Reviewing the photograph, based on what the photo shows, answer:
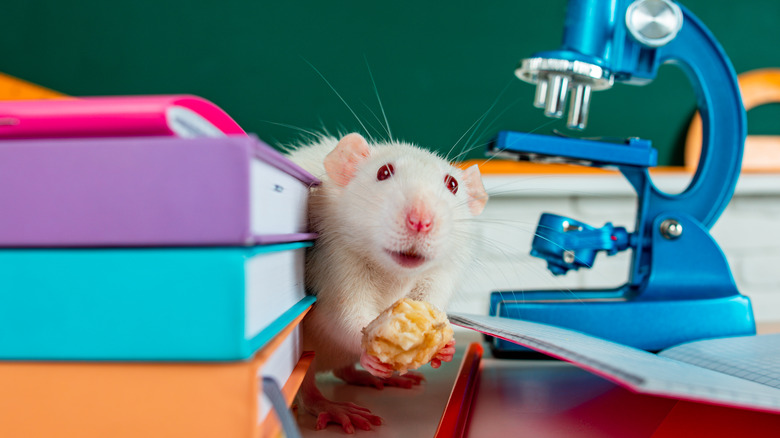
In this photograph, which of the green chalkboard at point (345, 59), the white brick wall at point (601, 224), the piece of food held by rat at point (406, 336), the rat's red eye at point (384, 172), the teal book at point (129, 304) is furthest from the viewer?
the white brick wall at point (601, 224)

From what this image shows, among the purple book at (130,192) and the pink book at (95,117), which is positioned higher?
the pink book at (95,117)

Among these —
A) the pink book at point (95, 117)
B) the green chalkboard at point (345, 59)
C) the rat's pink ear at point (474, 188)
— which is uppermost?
the green chalkboard at point (345, 59)

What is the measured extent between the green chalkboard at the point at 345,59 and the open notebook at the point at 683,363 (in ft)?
2.57

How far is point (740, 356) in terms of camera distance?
1.96ft

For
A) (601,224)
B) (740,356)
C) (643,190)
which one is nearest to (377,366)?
(740,356)

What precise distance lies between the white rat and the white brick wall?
78cm

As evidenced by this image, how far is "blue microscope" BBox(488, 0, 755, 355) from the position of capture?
2.49 ft

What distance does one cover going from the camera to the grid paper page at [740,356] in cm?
54

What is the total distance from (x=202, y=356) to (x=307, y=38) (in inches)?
47.0

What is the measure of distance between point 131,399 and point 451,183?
0.39 m

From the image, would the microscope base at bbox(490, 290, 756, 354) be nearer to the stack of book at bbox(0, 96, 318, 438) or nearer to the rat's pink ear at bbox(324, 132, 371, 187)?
the rat's pink ear at bbox(324, 132, 371, 187)

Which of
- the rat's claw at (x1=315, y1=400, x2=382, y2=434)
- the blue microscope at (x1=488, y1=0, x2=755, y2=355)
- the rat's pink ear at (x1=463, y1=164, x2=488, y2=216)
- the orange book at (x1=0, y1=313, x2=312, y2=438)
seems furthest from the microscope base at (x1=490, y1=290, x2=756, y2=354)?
the orange book at (x1=0, y1=313, x2=312, y2=438)

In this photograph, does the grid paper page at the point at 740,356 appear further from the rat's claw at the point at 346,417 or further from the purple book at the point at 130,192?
the purple book at the point at 130,192

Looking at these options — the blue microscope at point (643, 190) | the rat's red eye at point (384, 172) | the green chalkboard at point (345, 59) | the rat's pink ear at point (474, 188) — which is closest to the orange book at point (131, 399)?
the rat's red eye at point (384, 172)
